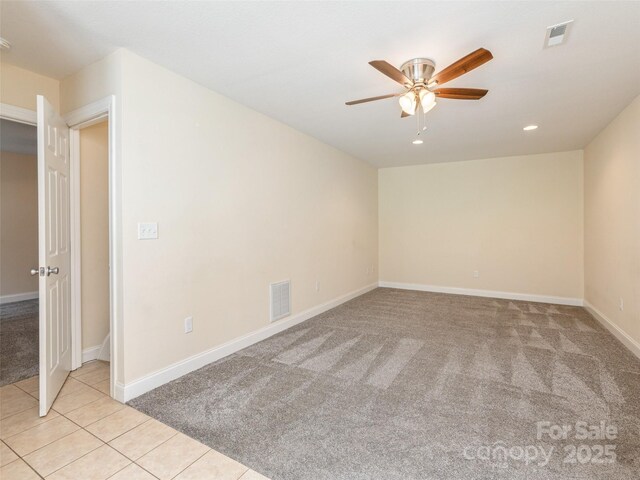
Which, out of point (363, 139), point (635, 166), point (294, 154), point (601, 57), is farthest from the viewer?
point (363, 139)

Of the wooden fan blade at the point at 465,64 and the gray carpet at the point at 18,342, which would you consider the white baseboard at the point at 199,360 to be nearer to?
the gray carpet at the point at 18,342

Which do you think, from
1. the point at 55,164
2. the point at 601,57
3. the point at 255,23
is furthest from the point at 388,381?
the point at 55,164

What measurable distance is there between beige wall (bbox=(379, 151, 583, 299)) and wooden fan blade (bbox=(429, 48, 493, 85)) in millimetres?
4122

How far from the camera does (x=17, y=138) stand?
14.8 ft

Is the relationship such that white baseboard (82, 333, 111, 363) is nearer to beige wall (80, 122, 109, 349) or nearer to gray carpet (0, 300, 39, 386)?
beige wall (80, 122, 109, 349)

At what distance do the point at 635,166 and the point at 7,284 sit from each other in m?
8.79

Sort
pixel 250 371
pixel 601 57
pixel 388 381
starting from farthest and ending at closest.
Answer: pixel 250 371, pixel 388 381, pixel 601 57

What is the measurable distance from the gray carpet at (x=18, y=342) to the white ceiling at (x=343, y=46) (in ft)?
8.37

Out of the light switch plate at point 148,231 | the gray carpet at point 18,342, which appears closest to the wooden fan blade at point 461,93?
the light switch plate at point 148,231

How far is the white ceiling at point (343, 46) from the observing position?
1.81m

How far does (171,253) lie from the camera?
257 cm

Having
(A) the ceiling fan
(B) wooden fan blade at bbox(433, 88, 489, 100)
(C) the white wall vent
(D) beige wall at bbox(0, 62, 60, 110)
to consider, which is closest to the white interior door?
(D) beige wall at bbox(0, 62, 60, 110)

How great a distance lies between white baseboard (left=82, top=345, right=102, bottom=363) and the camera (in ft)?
9.52

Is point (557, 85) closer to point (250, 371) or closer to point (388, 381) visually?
point (388, 381)
